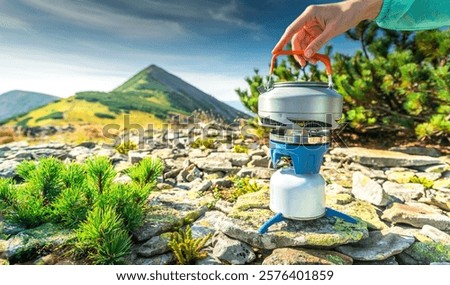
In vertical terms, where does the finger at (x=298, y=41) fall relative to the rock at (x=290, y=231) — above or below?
above

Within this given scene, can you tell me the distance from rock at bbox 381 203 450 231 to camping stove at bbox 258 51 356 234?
1.43 feet

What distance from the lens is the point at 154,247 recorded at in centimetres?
147

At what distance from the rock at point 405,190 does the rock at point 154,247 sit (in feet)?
5.56

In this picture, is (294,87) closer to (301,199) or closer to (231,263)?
(301,199)

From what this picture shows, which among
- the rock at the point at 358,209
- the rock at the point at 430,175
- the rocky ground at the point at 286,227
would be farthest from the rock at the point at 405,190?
the rock at the point at 358,209

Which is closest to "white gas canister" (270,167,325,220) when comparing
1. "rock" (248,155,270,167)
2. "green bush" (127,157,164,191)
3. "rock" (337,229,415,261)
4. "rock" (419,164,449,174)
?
"rock" (337,229,415,261)

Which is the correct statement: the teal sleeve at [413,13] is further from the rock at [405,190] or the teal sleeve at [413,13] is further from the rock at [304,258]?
the rock at [405,190]

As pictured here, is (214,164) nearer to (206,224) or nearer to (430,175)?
(206,224)

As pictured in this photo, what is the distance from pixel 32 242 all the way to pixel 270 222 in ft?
3.52

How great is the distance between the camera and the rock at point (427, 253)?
1497mm

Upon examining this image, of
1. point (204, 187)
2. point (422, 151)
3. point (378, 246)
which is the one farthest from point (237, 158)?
point (422, 151)

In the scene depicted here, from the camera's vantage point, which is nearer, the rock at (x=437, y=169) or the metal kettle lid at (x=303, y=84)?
the metal kettle lid at (x=303, y=84)

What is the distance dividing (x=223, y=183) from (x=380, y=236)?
115 centimetres

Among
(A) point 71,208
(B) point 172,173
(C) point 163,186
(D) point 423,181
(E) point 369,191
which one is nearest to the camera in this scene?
(A) point 71,208
